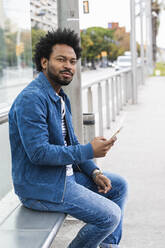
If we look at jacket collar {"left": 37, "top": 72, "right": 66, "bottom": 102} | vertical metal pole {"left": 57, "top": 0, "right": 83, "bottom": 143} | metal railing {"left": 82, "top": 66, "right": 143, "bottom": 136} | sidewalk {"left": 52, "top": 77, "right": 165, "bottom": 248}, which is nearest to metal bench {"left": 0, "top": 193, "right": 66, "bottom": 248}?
jacket collar {"left": 37, "top": 72, "right": 66, "bottom": 102}

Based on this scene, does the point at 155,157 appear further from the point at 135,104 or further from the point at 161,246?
the point at 135,104

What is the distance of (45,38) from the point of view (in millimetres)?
3062

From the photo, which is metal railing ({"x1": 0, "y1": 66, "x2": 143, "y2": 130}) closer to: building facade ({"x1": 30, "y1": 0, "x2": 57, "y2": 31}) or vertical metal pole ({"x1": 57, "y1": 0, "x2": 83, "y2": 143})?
vertical metal pole ({"x1": 57, "y1": 0, "x2": 83, "y2": 143})

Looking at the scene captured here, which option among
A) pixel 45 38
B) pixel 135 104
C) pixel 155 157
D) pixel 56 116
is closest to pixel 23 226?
pixel 56 116

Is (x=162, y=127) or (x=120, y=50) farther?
(x=120, y=50)

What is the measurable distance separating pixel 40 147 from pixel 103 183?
0.70 m

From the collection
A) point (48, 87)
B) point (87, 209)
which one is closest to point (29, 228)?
point (87, 209)

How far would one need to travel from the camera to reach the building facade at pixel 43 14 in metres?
4.32

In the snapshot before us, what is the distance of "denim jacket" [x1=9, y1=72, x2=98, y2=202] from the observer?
107 inches

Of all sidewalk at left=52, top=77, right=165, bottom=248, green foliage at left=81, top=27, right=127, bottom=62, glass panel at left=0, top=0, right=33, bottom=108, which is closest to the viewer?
glass panel at left=0, top=0, right=33, bottom=108

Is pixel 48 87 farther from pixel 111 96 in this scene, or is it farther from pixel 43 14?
pixel 111 96

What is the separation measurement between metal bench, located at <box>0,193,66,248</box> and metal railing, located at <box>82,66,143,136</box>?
434cm

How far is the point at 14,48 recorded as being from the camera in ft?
13.1

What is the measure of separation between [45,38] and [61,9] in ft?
4.07
